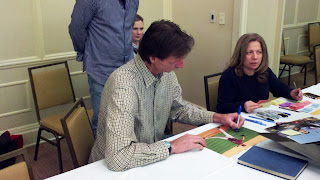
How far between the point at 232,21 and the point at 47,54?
1.84 metres

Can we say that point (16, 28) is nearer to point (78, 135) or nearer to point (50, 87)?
point (50, 87)

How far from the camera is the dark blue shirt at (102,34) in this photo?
7.56 feet

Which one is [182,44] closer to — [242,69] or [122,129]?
[122,129]

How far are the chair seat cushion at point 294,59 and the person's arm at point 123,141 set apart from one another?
9.87ft

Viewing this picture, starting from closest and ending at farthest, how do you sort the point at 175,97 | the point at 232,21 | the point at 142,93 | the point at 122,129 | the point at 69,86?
the point at 122,129, the point at 142,93, the point at 175,97, the point at 69,86, the point at 232,21

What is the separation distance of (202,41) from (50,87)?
68.5 inches

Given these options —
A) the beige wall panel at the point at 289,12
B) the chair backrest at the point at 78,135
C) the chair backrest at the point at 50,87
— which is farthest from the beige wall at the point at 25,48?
the beige wall panel at the point at 289,12

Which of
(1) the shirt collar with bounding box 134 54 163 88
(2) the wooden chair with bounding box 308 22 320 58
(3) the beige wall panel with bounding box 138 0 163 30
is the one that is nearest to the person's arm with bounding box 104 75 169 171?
(1) the shirt collar with bounding box 134 54 163 88

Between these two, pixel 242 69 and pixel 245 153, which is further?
pixel 242 69

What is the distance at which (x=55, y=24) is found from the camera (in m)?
2.98

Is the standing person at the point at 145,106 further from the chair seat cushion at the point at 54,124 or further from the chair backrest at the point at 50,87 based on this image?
the chair backrest at the point at 50,87

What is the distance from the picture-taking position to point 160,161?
1289mm

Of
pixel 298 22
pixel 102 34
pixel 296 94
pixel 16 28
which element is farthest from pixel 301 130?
pixel 298 22

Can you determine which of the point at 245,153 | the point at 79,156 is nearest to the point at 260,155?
the point at 245,153
